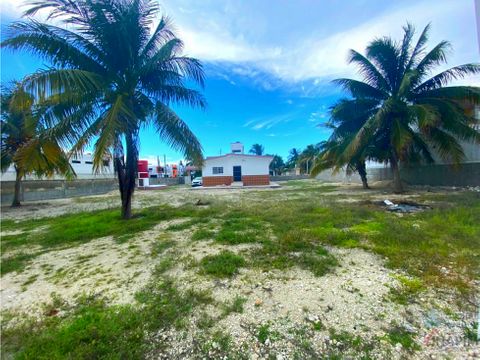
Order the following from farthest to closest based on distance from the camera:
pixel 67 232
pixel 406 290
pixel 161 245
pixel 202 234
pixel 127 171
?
pixel 127 171 → pixel 67 232 → pixel 202 234 → pixel 161 245 → pixel 406 290

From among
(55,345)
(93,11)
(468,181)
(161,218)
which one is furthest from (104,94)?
(468,181)

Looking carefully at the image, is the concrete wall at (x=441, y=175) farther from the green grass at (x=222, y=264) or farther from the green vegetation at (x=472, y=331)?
the green grass at (x=222, y=264)

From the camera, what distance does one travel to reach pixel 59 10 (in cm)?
649

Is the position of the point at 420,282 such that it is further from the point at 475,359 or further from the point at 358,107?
the point at 358,107

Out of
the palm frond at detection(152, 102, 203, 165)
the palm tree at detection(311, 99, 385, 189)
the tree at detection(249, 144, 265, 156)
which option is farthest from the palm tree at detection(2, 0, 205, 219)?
the tree at detection(249, 144, 265, 156)

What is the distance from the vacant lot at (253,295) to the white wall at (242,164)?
21914 mm

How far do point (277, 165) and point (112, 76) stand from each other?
59008 mm

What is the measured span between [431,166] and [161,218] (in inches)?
679

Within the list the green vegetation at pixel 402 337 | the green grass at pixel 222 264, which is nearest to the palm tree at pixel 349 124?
the green grass at pixel 222 264

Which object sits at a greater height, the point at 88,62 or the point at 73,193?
the point at 88,62

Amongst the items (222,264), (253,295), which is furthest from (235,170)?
(253,295)

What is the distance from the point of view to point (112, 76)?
7359mm

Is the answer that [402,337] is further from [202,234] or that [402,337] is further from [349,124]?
[349,124]

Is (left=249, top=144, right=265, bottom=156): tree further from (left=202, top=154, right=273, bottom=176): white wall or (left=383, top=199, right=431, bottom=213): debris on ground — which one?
(left=383, top=199, right=431, bottom=213): debris on ground
